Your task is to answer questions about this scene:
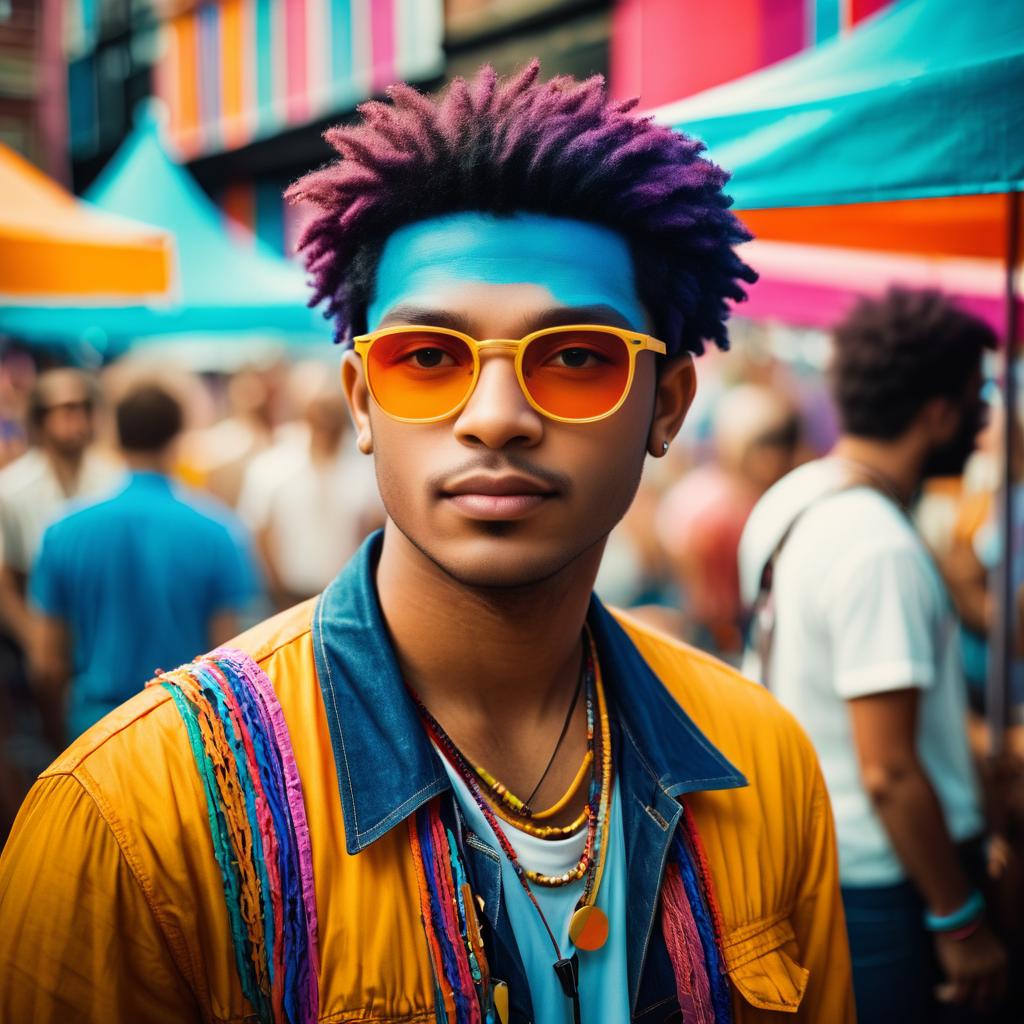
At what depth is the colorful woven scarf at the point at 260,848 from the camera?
1437mm

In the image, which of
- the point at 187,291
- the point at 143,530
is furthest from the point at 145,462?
the point at 187,291

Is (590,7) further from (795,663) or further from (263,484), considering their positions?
(795,663)

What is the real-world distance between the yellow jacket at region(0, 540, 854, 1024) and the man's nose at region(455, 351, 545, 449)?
43 centimetres

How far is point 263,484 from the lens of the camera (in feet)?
21.0

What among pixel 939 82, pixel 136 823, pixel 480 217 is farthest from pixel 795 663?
pixel 136 823

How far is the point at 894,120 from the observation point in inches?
88.7

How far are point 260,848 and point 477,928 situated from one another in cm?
33

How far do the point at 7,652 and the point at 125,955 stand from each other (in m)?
4.85

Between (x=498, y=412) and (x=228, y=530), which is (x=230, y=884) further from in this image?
(x=228, y=530)

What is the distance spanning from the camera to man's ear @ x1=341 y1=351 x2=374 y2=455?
69.0 inches

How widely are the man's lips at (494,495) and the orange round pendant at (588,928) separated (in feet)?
2.00

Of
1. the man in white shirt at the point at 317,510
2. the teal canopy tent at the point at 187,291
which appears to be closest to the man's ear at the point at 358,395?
the man in white shirt at the point at 317,510

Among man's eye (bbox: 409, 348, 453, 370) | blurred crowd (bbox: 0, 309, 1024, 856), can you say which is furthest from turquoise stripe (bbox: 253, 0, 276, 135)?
man's eye (bbox: 409, 348, 453, 370)

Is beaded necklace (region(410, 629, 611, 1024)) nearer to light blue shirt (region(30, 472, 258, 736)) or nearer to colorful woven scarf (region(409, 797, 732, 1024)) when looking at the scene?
colorful woven scarf (region(409, 797, 732, 1024))
